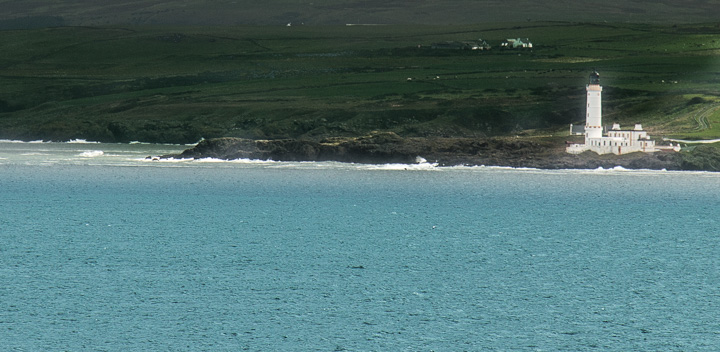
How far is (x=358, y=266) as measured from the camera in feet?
184

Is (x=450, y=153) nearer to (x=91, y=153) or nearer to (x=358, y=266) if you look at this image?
(x=91, y=153)

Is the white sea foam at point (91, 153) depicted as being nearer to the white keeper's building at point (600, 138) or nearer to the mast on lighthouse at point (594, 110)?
the white keeper's building at point (600, 138)

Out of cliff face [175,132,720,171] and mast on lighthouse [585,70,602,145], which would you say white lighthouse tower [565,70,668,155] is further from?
cliff face [175,132,720,171]

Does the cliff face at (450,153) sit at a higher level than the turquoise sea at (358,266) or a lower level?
higher

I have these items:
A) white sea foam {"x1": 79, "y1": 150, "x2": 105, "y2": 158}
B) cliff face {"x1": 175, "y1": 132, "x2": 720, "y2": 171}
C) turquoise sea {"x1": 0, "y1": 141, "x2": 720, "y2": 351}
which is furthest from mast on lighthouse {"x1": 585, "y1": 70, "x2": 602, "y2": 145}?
white sea foam {"x1": 79, "y1": 150, "x2": 105, "y2": 158}

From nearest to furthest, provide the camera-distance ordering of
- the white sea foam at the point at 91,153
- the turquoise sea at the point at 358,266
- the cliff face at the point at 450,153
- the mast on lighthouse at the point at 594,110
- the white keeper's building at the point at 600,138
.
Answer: the turquoise sea at the point at 358,266 → the cliff face at the point at 450,153 → the white keeper's building at the point at 600,138 → the mast on lighthouse at the point at 594,110 → the white sea foam at the point at 91,153

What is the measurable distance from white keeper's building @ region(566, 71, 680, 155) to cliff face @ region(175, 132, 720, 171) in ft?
4.75

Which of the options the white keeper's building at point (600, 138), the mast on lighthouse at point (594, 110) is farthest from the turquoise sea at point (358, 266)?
the mast on lighthouse at point (594, 110)

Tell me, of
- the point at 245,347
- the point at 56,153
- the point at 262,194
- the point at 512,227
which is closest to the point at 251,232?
the point at 512,227

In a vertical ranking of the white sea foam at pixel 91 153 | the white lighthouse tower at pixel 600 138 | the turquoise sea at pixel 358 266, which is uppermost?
the white lighthouse tower at pixel 600 138

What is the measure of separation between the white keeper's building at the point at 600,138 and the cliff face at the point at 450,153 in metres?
1.45

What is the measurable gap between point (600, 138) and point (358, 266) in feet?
238

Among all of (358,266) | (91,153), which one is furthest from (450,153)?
(358,266)

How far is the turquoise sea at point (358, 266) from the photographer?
41.0 m
